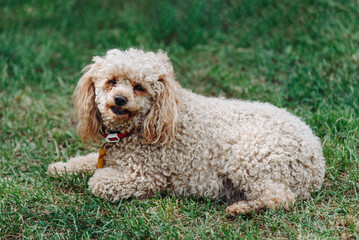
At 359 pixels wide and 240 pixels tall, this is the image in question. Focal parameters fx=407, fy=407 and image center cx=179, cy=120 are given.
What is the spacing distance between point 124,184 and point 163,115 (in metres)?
0.64

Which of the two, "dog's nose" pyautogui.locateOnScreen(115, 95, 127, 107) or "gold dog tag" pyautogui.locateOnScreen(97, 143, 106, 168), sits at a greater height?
"dog's nose" pyautogui.locateOnScreen(115, 95, 127, 107)

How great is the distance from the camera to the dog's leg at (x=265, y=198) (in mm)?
2971

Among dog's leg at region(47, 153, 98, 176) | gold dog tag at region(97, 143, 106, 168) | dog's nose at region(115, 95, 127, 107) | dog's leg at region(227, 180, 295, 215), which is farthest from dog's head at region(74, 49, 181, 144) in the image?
dog's leg at region(227, 180, 295, 215)

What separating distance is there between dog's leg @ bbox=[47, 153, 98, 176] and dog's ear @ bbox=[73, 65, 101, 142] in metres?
0.41

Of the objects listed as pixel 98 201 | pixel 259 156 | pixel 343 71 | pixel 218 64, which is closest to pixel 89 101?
pixel 98 201

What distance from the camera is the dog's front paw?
11.8ft

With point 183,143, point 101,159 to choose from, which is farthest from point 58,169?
point 183,143

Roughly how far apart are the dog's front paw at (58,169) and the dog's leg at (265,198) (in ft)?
4.89

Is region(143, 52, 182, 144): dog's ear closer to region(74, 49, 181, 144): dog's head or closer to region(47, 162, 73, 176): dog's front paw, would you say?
region(74, 49, 181, 144): dog's head

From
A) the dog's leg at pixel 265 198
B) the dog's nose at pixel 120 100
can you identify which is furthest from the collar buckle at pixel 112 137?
the dog's leg at pixel 265 198

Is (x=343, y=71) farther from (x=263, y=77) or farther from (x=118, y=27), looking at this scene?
(x=118, y=27)

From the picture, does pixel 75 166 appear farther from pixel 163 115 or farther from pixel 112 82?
pixel 163 115

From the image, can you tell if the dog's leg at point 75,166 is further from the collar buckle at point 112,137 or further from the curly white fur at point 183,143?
the collar buckle at point 112,137

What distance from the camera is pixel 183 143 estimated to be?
3217 millimetres
